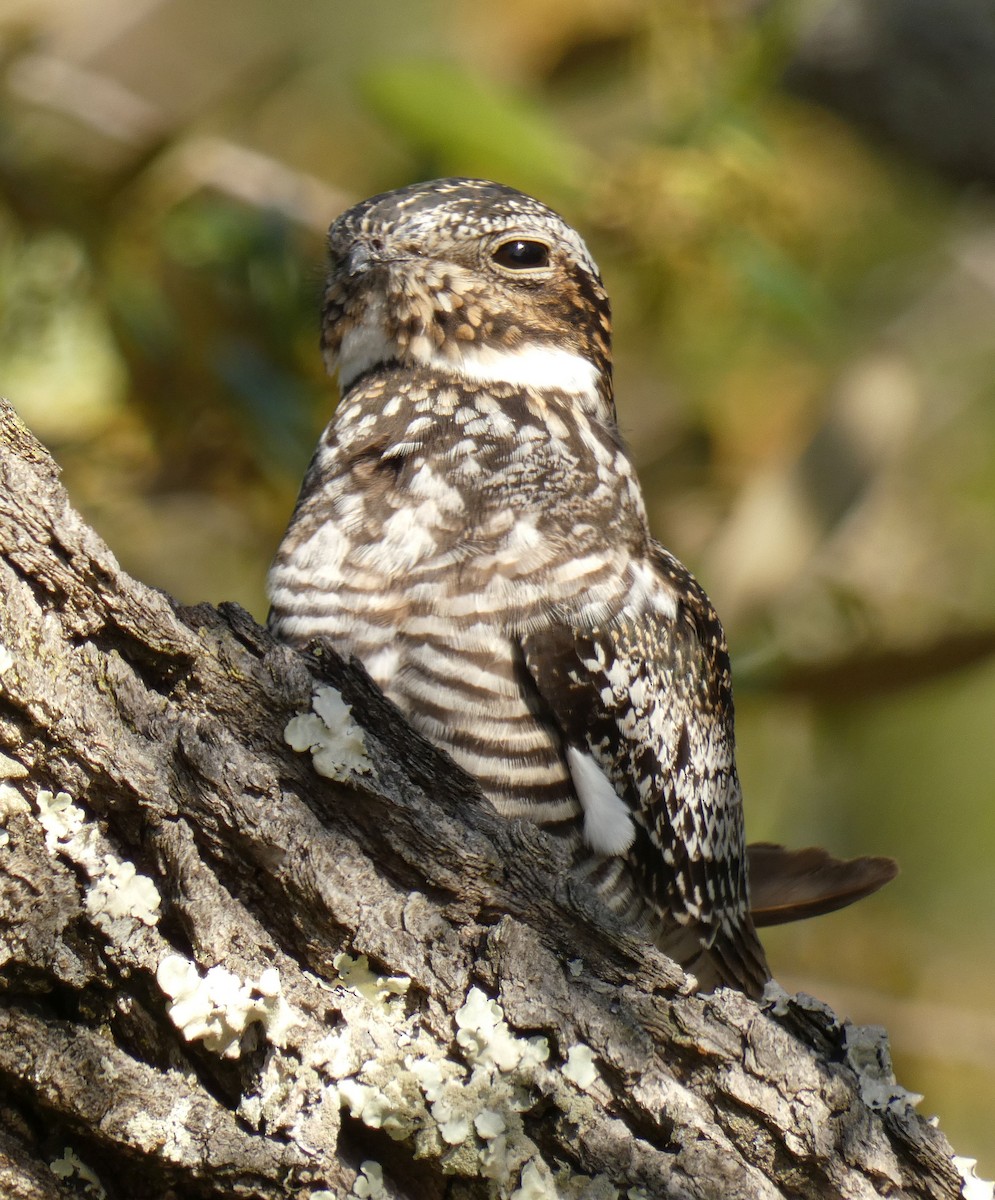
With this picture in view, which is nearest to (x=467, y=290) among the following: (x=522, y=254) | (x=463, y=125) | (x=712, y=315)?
(x=522, y=254)

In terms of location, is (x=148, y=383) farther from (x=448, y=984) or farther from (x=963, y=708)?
(x=963, y=708)

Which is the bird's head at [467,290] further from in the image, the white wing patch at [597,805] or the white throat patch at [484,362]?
the white wing patch at [597,805]

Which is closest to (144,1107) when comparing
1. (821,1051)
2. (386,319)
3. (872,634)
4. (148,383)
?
(821,1051)

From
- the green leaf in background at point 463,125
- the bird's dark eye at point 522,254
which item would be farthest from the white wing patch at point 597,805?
the green leaf in background at point 463,125

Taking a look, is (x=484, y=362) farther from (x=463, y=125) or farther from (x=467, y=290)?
(x=463, y=125)

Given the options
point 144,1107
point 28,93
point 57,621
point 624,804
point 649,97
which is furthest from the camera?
point 649,97

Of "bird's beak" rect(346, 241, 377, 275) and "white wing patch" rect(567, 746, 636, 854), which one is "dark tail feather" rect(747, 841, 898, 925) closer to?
"white wing patch" rect(567, 746, 636, 854)

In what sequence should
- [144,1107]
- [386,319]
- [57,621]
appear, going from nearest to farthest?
[144,1107] → [57,621] → [386,319]
